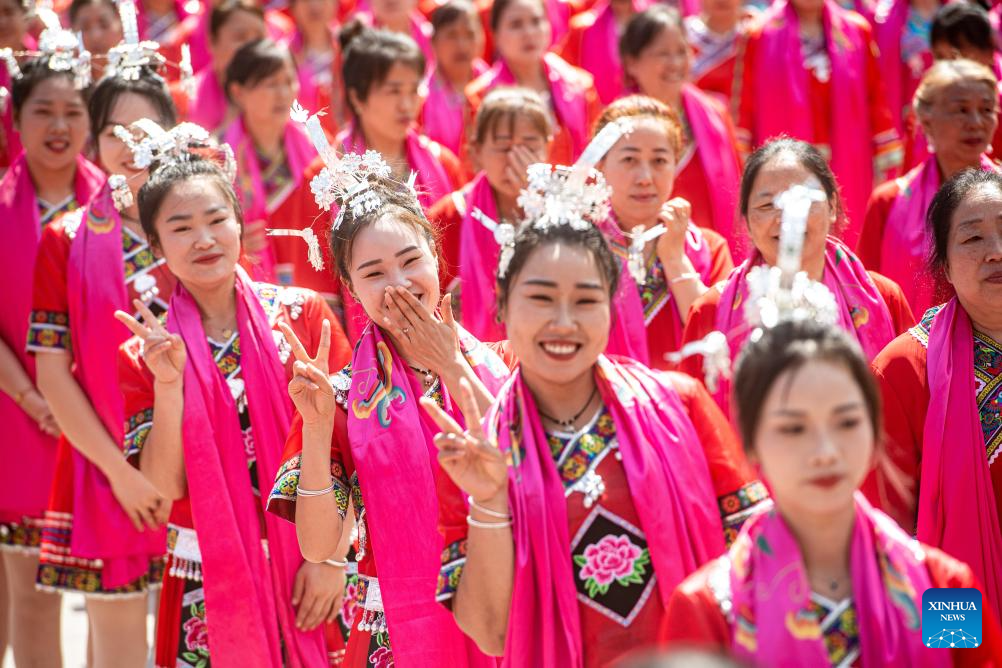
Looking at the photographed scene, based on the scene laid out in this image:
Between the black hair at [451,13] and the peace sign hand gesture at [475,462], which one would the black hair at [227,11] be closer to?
the black hair at [451,13]

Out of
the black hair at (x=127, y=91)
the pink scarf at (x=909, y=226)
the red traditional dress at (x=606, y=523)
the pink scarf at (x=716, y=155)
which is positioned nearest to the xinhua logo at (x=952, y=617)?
the red traditional dress at (x=606, y=523)

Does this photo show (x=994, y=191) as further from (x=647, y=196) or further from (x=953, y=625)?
(x=953, y=625)

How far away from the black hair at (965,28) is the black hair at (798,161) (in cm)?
198

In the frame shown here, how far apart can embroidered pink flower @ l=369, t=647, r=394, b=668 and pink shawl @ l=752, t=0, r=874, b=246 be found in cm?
324

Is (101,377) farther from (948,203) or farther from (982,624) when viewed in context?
(982,624)

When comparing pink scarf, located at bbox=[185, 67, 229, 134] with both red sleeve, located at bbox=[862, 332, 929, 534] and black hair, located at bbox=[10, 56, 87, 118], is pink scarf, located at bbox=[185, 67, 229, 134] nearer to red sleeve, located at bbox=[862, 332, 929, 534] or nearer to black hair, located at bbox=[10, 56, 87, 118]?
black hair, located at bbox=[10, 56, 87, 118]

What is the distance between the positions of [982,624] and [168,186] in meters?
2.34

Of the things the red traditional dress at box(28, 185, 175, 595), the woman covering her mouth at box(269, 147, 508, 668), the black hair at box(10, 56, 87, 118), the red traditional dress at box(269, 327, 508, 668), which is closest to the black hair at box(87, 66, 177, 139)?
the black hair at box(10, 56, 87, 118)

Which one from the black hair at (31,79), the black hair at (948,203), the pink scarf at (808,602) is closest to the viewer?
the pink scarf at (808,602)

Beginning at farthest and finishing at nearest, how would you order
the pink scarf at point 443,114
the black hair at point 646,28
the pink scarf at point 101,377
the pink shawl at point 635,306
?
the pink scarf at point 443,114, the black hair at point 646,28, the pink scarf at point 101,377, the pink shawl at point 635,306

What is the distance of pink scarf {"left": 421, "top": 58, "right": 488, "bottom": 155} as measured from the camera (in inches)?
249

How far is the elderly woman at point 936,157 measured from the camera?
4219 millimetres

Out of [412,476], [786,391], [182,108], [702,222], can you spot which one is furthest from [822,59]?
[786,391]

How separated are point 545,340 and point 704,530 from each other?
462 millimetres
